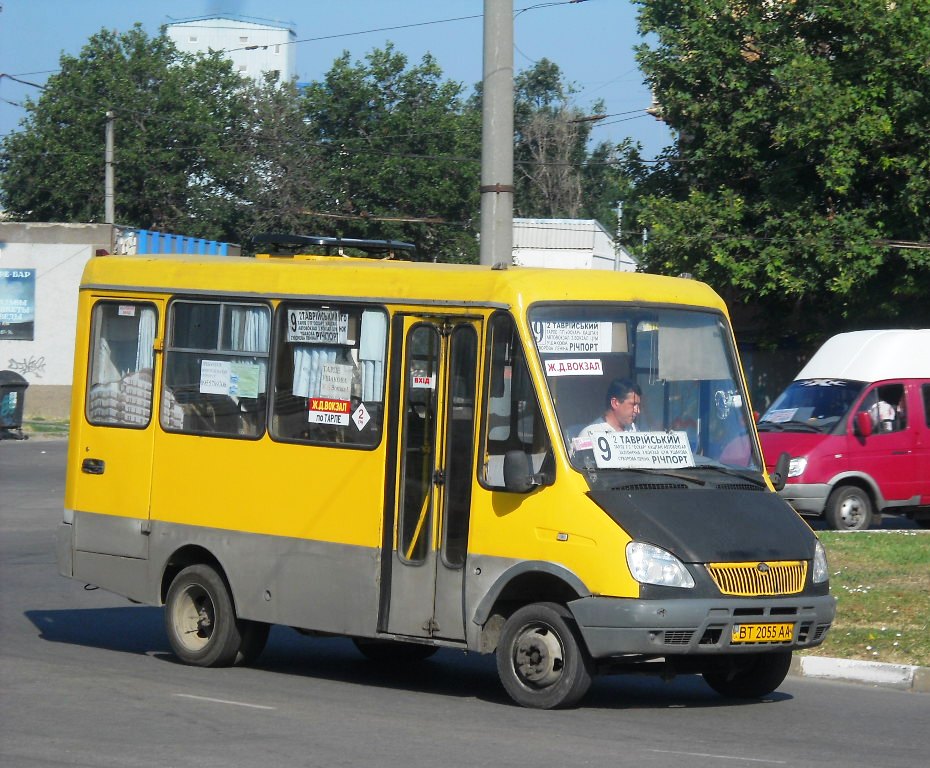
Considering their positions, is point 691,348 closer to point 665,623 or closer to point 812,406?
point 665,623

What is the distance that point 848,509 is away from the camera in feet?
61.3

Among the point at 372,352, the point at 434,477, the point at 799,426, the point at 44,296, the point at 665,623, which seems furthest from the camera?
the point at 44,296

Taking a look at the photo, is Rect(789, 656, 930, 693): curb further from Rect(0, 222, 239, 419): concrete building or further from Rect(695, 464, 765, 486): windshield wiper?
Rect(0, 222, 239, 419): concrete building

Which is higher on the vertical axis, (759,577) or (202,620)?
(759,577)

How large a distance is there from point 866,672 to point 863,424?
9.47 metres

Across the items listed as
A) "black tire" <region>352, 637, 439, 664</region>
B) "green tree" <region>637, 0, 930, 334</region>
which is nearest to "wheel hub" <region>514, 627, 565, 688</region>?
"black tire" <region>352, 637, 439, 664</region>

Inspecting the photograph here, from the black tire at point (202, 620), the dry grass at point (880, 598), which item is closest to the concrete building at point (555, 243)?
the dry grass at point (880, 598)

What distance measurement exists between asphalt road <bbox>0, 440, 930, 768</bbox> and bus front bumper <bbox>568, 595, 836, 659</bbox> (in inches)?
16.0

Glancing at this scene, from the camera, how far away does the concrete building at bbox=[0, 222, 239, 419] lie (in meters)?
41.9

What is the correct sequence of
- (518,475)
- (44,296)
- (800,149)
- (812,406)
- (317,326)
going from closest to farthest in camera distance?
(518,475)
(317,326)
(812,406)
(800,149)
(44,296)

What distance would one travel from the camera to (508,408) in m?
8.27

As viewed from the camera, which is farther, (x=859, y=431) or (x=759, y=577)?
(x=859, y=431)

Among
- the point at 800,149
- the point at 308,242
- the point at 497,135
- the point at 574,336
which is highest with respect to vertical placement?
the point at 800,149

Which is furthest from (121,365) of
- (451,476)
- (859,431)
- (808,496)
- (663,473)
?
(859,431)
